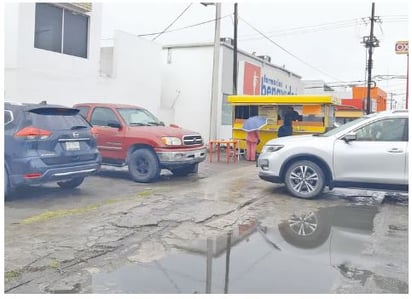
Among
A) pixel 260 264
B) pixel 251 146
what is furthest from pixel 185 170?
pixel 260 264

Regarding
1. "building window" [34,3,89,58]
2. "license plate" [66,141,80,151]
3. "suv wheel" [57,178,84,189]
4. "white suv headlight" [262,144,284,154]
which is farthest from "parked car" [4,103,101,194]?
"building window" [34,3,89,58]

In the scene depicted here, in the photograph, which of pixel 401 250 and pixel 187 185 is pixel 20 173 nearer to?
pixel 187 185

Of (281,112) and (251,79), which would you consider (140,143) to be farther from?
(251,79)

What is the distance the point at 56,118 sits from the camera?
7.78 meters

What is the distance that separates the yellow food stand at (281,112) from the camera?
14.7 metres

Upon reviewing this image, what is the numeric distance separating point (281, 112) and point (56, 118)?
9.25 metres

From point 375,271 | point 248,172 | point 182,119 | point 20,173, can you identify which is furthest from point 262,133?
point 375,271

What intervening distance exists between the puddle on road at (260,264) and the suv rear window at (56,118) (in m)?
3.62

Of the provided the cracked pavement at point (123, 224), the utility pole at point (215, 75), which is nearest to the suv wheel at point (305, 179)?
the cracked pavement at point (123, 224)

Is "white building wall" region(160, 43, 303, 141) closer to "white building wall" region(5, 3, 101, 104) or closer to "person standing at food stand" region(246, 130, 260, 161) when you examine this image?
"person standing at food stand" region(246, 130, 260, 161)

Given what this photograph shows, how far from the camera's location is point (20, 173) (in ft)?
Result: 23.4

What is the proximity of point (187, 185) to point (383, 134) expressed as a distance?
410 cm

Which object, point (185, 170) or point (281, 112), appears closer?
point (185, 170)

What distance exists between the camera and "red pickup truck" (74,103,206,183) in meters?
9.86
